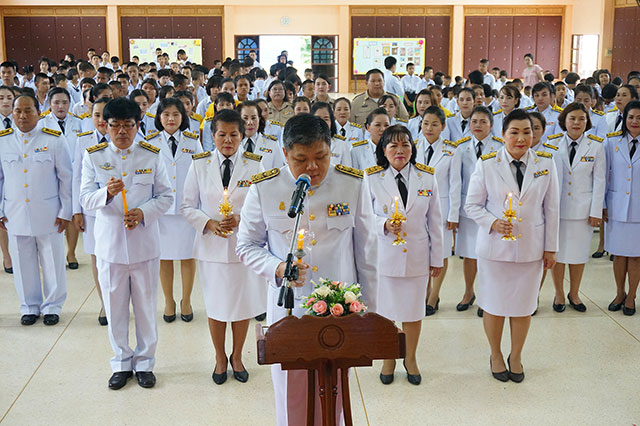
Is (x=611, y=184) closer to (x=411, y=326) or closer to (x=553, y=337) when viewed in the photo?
(x=553, y=337)

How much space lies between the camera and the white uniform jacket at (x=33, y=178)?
17.1ft

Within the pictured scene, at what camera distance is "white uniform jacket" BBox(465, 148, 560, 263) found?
430cm

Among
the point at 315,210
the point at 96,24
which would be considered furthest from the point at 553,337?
the point at 96,24

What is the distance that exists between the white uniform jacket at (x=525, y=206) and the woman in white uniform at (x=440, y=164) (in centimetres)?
118

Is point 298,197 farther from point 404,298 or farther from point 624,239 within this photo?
point 624,239

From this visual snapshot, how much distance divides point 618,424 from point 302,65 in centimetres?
2014

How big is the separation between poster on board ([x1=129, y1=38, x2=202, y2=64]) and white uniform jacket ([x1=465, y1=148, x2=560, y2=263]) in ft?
65.5

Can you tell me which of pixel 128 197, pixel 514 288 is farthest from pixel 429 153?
pixel 128 197

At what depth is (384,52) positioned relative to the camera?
22.9 metres

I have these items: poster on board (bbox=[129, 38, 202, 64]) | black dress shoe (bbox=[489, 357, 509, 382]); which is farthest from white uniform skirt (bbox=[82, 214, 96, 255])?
poster on board (bbox=[129, 38, 202, 64])

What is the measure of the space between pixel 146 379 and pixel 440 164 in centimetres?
281

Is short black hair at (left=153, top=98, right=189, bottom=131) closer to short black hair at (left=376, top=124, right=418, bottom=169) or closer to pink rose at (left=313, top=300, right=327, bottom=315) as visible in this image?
short black hair at (left=376, top=124, right=418, bottom=169)

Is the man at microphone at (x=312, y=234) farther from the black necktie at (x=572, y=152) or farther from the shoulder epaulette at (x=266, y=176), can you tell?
the black necktie at (x=572, y=152)

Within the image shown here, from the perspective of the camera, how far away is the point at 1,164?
17.3 feet
